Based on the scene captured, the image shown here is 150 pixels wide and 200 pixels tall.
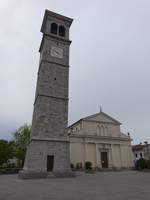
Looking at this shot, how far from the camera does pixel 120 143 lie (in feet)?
106

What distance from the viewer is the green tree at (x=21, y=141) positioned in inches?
1424

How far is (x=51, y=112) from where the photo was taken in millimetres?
18750

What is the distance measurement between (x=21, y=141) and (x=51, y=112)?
77.8ft

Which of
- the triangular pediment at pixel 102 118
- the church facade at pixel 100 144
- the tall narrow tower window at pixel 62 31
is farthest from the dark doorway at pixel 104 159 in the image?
the tall narrow tower window at pixel 62 31

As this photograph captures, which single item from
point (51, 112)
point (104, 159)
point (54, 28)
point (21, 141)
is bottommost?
point (104, 159)

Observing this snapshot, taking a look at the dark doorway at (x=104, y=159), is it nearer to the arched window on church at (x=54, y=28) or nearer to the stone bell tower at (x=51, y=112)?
the stone bell tower at (x=51, y=112)

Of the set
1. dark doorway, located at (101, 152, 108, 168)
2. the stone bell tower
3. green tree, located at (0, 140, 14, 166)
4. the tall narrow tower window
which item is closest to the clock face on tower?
the stone bell tower

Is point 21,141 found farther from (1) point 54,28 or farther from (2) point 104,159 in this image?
(1) point 54,28

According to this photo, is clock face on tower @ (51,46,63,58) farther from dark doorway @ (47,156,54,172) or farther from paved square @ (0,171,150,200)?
paved square @ (0,171,150,200)

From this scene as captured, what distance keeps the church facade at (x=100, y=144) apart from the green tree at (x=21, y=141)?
42.9ft

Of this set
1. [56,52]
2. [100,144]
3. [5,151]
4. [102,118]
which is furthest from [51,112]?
[5,151]

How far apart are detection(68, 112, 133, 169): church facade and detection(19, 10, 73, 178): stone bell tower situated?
1109 centimetres

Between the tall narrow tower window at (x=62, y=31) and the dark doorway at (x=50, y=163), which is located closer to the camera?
the dark doorway at (x=50, y=163)

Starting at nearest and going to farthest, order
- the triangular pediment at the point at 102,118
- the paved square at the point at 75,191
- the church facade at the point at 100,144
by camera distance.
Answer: the paved square at the point at 75,191
the church facade at the point at 100,144
the triangular pediment at the point at 102,118
